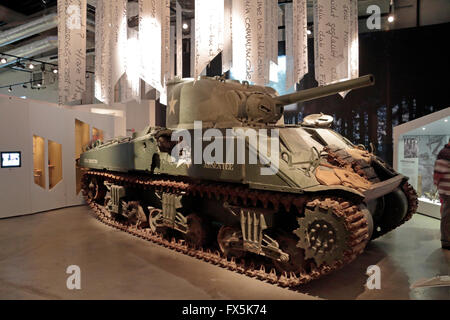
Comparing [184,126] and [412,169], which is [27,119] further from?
[412,169]

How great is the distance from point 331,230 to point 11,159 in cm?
839

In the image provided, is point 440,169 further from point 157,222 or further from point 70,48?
point 70,48

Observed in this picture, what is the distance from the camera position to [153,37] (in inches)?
261

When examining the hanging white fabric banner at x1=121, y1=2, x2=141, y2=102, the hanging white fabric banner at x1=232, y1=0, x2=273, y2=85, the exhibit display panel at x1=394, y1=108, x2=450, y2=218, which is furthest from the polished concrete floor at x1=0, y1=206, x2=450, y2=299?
the hanging white fabric banner at x1=232, y1=0, x2=273, y2=85

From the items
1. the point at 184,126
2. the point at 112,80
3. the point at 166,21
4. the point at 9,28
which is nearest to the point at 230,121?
the point at 184,126

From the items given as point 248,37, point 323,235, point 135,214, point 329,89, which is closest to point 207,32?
point 248,37

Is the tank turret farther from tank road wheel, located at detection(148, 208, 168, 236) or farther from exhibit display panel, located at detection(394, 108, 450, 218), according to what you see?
exhibit display panel, located at detection(394, 108, 450, 218)

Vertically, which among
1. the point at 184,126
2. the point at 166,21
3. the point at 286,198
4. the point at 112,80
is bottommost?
the point at 286,198

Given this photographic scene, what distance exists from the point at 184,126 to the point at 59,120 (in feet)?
18.3

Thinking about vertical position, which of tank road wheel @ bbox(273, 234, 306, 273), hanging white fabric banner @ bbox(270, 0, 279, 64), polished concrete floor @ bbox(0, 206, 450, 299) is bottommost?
polished concrete floor @ bbox(0, 206, 450, 299)

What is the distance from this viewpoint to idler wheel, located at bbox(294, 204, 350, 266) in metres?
4.06

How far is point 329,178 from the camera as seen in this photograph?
14.8 feet

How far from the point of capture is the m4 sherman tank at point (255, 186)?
14.3ft

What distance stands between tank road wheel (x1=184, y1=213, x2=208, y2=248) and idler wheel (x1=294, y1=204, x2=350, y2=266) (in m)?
2.11
